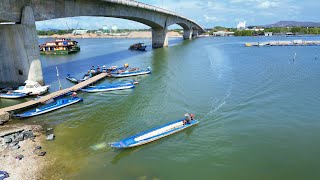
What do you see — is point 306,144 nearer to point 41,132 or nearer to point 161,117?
point 161,117

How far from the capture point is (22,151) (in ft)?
74.1

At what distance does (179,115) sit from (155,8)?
2406 inches

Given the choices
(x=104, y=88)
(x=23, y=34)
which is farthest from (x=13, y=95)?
(x=104, y=88)

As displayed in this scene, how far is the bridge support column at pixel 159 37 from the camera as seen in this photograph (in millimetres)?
107562

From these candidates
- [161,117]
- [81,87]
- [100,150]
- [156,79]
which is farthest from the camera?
[156,79]

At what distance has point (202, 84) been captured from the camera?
143ft

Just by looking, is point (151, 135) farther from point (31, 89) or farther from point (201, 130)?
point (31, 89)

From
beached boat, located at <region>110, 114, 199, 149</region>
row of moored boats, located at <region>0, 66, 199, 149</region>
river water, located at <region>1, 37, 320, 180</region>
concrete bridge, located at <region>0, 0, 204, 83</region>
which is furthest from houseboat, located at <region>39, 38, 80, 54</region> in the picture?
beached boat, located at <region>110, 114, 199, 149</region>

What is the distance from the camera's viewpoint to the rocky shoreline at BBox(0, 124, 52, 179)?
19.8m

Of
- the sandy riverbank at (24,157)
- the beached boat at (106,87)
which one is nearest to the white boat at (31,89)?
the beached boat at (106,87)

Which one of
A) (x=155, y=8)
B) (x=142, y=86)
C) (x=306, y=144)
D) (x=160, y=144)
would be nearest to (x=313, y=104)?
(x=306, y=144)

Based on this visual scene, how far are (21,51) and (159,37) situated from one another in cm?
7455

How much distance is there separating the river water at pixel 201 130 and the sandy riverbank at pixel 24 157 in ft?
3.15

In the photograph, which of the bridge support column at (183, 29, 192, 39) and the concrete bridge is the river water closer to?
the concrete bridge
